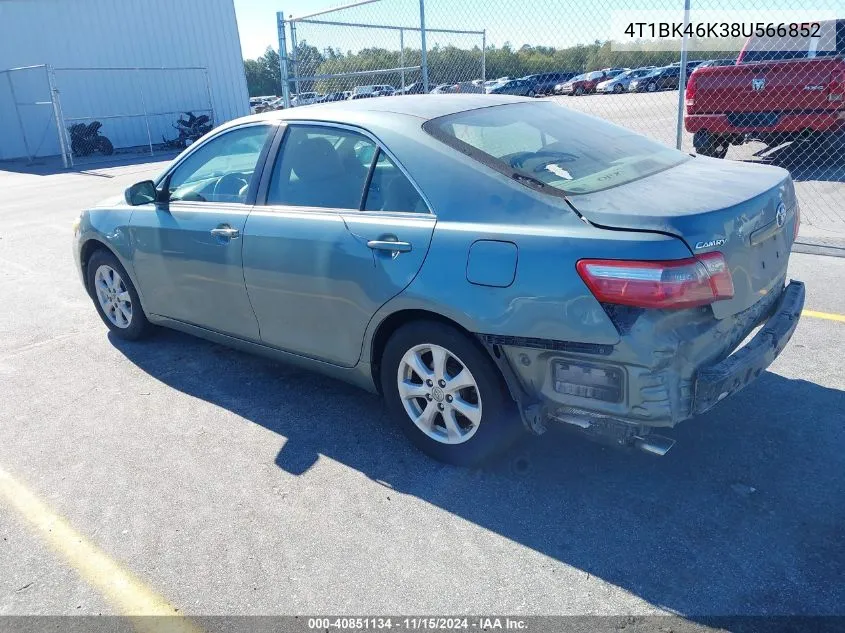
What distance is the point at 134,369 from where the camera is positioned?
15.7 feet

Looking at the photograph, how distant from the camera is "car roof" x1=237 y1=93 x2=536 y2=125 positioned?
3604 mm

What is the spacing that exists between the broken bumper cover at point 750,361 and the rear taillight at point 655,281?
30 cm

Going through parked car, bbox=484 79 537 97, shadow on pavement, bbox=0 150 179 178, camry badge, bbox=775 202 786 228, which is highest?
parked car, bbox=484 79 537 97

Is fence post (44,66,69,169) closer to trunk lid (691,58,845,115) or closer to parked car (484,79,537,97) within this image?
parked car (484,79,537,97)

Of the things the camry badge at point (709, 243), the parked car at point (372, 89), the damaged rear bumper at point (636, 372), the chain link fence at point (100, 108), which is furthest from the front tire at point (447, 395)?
the chain link fence at point (100, 108)

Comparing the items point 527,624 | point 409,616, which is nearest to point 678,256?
point 527,624

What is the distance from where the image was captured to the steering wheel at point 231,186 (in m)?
4.07

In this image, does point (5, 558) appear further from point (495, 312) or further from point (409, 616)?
point (495, 312)

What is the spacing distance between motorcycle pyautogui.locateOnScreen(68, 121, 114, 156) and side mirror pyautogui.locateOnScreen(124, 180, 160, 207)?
20.3 meters

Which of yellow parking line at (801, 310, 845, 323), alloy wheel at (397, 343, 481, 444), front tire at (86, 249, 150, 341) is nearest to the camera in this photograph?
alloy wheel at (397, 343, 481, 444)

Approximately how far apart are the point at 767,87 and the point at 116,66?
23.5 meters

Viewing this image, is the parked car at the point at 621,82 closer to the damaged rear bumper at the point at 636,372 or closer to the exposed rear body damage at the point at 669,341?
the exposed rear body damage at the point at 669,341

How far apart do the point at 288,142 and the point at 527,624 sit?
266cm

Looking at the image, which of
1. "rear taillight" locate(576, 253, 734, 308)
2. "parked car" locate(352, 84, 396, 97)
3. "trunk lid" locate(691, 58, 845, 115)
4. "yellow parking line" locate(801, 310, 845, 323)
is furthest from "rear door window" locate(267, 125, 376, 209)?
"trunk lid" locate(691, 58, 845, 115)
